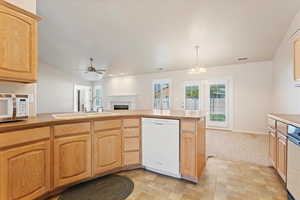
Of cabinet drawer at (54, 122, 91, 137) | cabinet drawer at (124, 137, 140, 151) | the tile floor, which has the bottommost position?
the tile floor

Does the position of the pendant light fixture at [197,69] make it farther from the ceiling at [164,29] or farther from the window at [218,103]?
the window at [218,103]

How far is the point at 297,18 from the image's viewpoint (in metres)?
2.96

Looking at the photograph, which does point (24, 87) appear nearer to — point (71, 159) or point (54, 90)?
point (71, 159)

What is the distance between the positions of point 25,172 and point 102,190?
2.90 feet

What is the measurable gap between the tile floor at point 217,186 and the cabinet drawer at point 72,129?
971 mm

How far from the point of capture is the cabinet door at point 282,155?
1.88 meters

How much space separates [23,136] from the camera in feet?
4.93

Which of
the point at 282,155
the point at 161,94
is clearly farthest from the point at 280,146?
the point at 161,94

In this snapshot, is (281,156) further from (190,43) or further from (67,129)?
(190,43)

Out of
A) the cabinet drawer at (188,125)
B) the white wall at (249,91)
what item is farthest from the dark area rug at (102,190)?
the white wall at (249,91)

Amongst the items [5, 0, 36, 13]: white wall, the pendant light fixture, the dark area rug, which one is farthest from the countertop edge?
the pendant light fixture

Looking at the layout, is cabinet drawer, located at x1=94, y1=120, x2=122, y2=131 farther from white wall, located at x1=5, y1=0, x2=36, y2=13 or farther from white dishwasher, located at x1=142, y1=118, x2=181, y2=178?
white wall, located at x1=5, y1=0, x2=36, y2=13

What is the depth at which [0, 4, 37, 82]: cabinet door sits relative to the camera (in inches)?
61.5

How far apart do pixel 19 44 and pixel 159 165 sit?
2.36 metres
